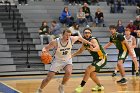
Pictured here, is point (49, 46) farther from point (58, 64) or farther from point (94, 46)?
point (94, 46)

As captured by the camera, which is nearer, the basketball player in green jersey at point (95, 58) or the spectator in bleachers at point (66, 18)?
the basketball player in green jersey at point (95, 58)

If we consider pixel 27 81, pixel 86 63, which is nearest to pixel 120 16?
pixel 86 63

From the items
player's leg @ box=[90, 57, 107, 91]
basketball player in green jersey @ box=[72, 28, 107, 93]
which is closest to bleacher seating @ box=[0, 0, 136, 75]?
player's leg @ box=[90, 57, 107, 91]

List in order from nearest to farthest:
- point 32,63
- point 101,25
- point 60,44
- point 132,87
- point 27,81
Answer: point 60,44
point 132,87
point 27,81
point 32,63
point 101,25

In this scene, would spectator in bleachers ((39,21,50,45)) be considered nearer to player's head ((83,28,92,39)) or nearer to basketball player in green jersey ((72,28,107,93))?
basketball player in green jersey ((72,28,107,93))

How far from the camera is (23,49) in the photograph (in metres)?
19.6

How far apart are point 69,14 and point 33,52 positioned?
3.31 m

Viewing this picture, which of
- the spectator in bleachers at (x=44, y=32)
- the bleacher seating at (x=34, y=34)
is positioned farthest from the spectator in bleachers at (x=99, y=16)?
the spectator in bleachers at (x=44, y=32)

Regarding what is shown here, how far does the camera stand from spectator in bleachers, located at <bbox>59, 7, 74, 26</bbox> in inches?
848

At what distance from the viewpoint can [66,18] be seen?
21641 mm

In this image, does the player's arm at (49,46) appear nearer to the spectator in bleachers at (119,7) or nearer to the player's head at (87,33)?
the player's head at (87,33)

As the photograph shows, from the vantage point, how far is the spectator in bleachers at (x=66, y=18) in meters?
21.5

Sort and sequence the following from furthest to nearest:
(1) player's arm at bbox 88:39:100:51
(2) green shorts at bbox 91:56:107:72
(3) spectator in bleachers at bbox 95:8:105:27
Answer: (3) spectator in bleachers at bbox 95:8:105:27
(2) green shorts at bbox 91:56:107:72
(1) player's arm at bbox 88:39:100:51

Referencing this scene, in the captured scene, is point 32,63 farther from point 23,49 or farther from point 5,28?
point 5,28
